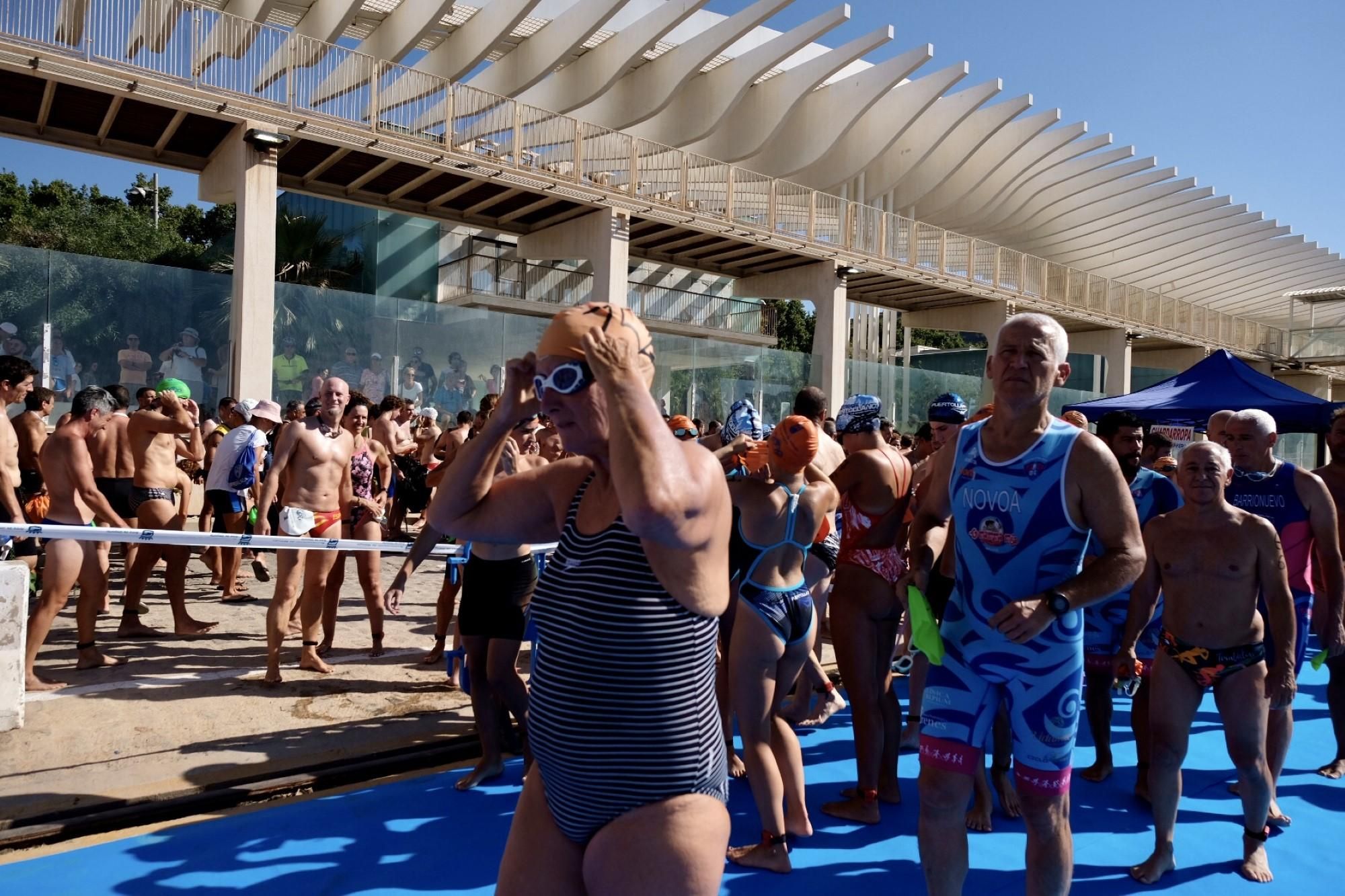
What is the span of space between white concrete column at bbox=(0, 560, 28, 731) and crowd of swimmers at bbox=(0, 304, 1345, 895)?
656 mm

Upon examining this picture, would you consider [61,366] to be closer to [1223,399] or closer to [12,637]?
[12,637]

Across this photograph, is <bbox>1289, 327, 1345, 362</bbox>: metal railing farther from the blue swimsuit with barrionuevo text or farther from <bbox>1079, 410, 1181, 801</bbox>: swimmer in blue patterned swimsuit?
the blue swimsuit with barrionuevo text

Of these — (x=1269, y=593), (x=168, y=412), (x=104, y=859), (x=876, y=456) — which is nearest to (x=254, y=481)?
(x=168, y=412)

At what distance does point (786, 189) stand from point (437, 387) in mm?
9941

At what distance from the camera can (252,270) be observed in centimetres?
1309

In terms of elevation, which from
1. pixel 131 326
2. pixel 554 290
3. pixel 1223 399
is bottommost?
pixel 1223 399

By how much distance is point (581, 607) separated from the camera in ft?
5.71

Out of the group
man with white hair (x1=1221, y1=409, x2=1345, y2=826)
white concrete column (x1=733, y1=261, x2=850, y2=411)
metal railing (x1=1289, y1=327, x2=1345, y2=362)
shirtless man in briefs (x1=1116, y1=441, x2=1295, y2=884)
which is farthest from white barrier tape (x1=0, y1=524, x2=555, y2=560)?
metal railing (x1=1289, y1=327, x2=1345, y2=362)

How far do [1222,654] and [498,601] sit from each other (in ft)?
10.6

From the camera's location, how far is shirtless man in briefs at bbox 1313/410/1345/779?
503 centimetres

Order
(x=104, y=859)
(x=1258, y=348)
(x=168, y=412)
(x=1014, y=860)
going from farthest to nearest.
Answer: (x=1258, y=348)
(x=168, y=412)
(x=1014, y=860)
(x=104, y=859)

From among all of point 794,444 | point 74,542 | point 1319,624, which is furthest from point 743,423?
point 74,542

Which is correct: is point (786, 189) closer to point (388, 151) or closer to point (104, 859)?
point (388, 151)

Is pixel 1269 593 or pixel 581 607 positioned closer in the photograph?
pixel 581 607
